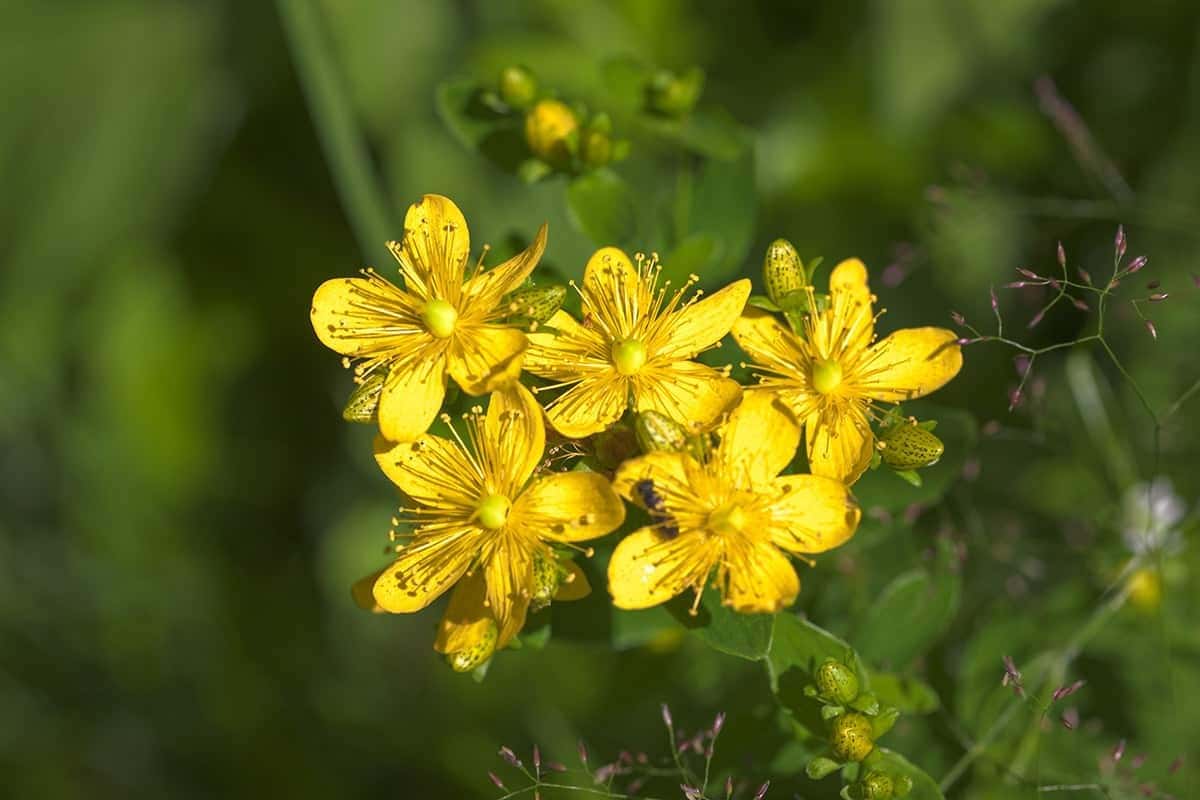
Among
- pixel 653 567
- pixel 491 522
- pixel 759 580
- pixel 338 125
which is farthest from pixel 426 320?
pixel 338 125

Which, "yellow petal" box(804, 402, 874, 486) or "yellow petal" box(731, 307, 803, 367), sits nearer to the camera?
"yellow petal" box(804, 402, 874, 486)

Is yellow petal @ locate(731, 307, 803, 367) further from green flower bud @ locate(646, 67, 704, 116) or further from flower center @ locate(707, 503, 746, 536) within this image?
green flower bud @ locate(646, 67, 704, 116)

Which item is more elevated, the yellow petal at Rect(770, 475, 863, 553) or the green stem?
the green stem

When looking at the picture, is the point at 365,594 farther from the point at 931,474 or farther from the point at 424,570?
the point at 931,474

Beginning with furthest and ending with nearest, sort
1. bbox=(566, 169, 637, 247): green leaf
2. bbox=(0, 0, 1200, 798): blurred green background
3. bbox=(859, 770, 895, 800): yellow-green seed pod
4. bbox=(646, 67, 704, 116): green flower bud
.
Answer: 1. bbox=(0, 0, 1200, 798): blurred green background
2. bbox=(646, 67, 704, 116): green flower bud
3. bbox=(566, 169, 637, 247): green leaf
4. bbox=(859, 770, 895, 800): yellow-green seed pod

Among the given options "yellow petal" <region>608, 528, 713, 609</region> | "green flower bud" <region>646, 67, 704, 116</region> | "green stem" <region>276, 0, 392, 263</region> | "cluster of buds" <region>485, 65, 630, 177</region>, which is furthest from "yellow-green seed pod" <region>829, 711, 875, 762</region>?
"green stem" <region>276, 0, 392, 263</region>

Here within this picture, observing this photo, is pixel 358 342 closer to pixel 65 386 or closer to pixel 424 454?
pixel 424 454

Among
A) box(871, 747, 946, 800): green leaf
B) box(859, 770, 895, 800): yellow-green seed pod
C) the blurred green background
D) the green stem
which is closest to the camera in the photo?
box(859, 770, 895, 800): yellow-green seed pod
